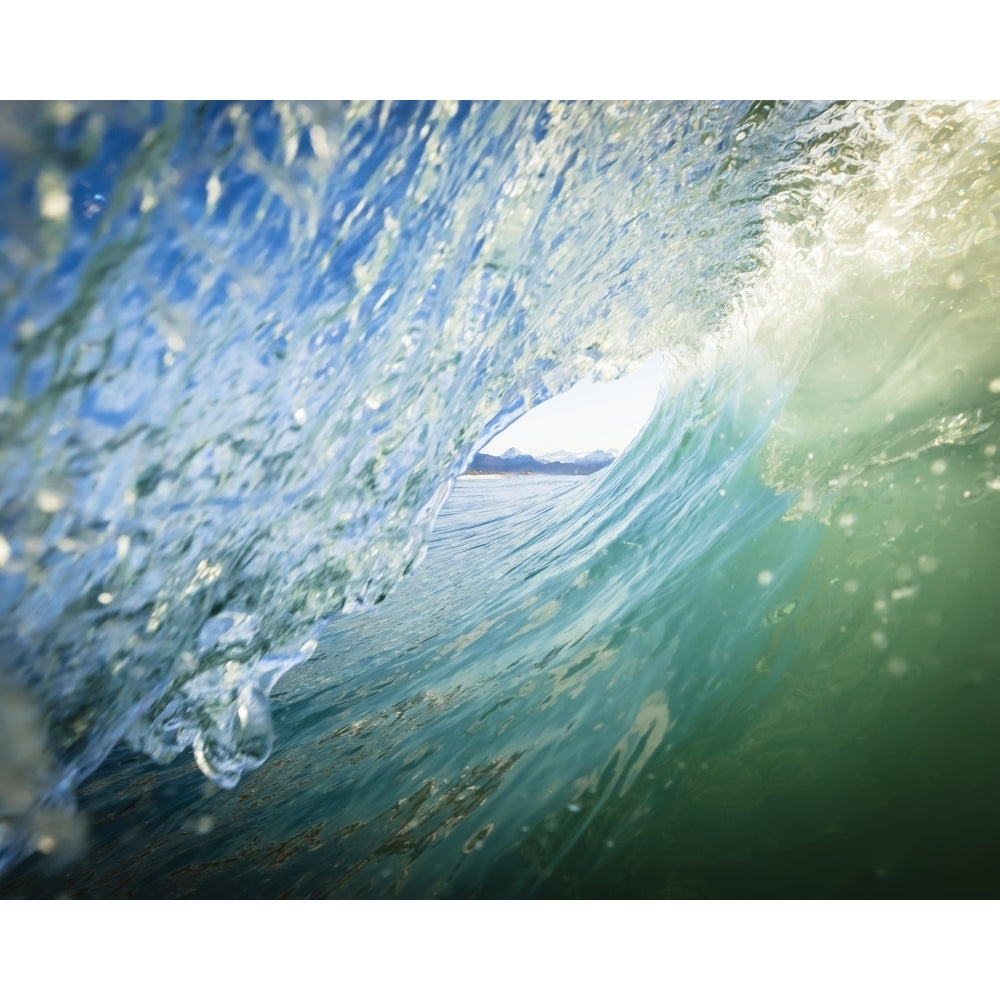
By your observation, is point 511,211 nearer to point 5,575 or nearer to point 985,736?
point 5,575

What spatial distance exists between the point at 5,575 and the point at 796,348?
3667 millimetres

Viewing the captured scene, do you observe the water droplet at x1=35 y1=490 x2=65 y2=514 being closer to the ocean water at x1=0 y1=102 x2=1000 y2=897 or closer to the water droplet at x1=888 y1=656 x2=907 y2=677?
the ocean water at x1=0 y1=102 x2=1000 y2=897

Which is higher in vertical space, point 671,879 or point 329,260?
point 329,260

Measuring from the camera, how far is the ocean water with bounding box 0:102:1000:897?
1.42m

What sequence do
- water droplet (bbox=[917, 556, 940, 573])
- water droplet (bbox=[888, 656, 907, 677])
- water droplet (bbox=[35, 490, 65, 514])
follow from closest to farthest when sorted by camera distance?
water droplet (bbox=[35, 490, 65, 514]), water droplet (bbox=[888, 656, 907, 677]), water droplet (bbox=[917, 556, 940, 573])

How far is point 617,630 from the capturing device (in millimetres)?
2930

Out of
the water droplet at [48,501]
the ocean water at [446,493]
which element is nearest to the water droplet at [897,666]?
the ocean water at [446,493]

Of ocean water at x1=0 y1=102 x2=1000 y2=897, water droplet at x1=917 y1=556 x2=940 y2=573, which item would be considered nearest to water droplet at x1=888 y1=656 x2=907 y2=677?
ocean water at x1=0 y1=102 x2=1000 y2=897

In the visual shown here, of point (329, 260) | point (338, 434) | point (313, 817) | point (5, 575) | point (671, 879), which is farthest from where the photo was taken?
point (313, 817)

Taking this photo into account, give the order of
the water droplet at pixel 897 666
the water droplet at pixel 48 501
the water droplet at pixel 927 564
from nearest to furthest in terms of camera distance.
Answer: the water droplet at pixel 48 501
the water droplet at pixel 897 666
the water droplet at pixel 927 564

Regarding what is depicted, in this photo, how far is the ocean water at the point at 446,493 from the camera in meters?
1.42

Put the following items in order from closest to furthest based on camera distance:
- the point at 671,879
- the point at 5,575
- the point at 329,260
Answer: the point at 5,575 → the point at 671,879 → the point at 329,260

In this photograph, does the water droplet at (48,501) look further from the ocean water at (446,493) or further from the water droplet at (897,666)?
the water droplet at (897,666)
